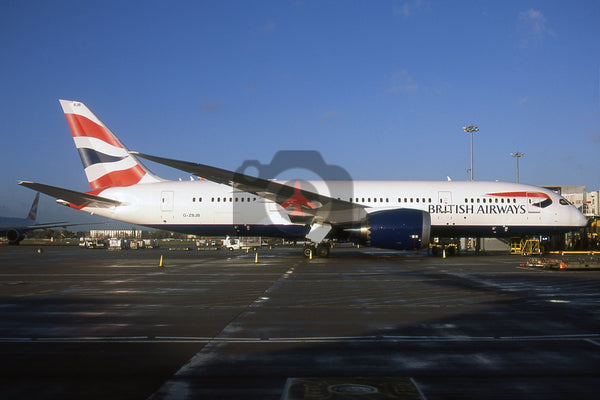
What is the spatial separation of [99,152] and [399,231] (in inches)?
640

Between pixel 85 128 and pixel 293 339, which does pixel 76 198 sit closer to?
pixel 85 128

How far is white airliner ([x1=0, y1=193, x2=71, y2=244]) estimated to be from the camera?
182ft

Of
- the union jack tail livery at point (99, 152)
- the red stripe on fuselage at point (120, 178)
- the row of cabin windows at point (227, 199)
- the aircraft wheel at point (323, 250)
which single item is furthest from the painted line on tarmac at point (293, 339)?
the red stripe on fuselage at point (120, 178)

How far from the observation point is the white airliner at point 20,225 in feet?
182

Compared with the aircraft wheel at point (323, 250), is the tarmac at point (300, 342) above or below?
below

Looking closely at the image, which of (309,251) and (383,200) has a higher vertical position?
(383,200)

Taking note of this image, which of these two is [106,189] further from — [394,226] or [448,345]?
[448,345]

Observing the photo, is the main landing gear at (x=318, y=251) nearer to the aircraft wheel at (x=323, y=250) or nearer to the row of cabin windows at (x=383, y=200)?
the aircraft wheel at (x=323, y=250)

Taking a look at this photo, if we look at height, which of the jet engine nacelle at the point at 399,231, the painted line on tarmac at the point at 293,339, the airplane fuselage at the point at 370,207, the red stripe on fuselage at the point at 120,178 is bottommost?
the painted line on tarmac at the point at 293,339

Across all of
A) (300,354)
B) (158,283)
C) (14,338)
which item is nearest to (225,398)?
(300,354)

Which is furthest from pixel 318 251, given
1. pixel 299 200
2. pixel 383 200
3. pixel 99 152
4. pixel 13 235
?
pixel 13 235

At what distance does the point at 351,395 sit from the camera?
4098mm

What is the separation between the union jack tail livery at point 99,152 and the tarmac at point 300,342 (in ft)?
45.0

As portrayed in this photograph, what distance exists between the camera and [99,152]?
2494 cm
